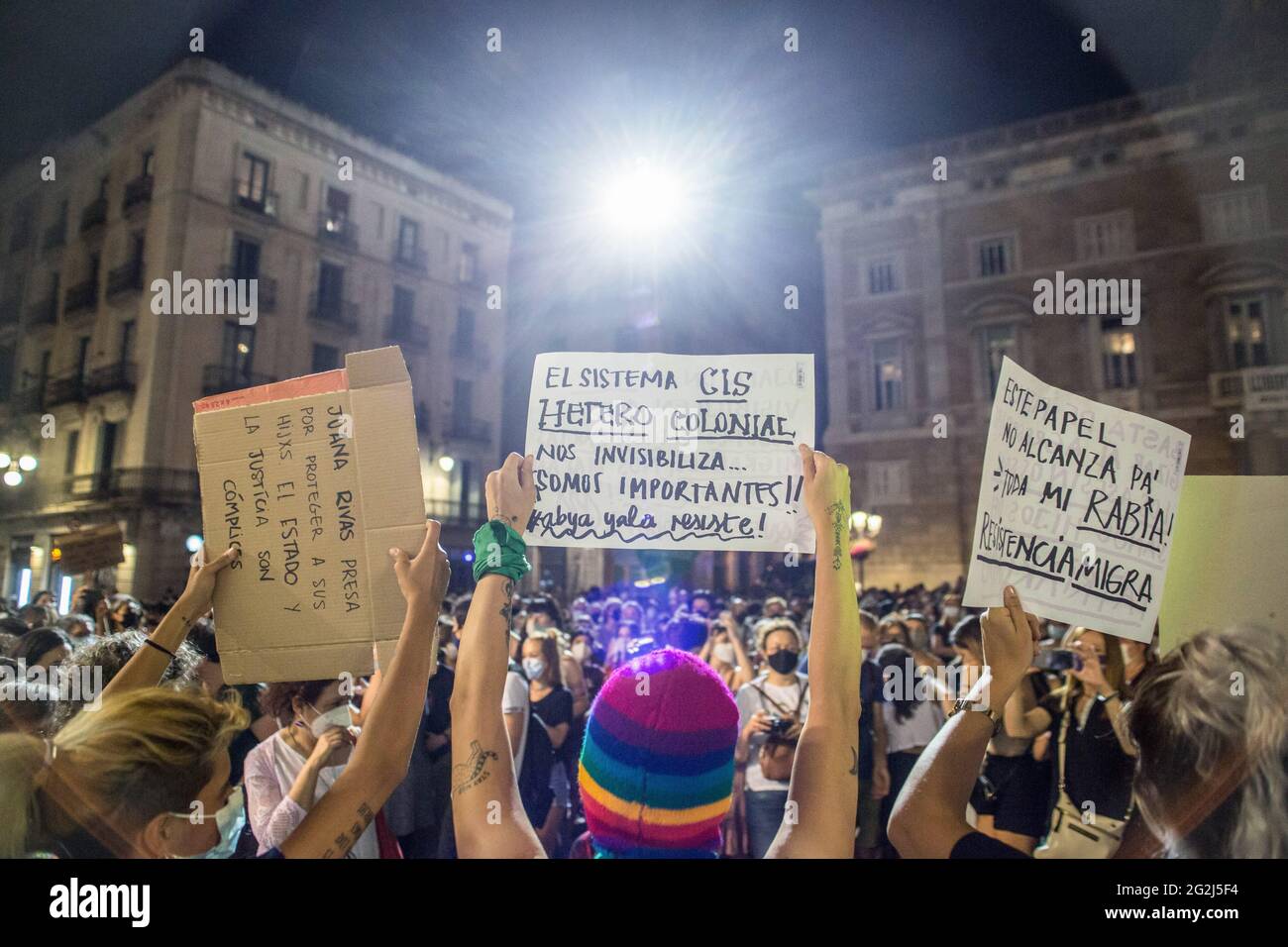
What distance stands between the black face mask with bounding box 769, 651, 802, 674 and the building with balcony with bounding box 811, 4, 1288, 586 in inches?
641

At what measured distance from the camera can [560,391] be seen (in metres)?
2.44

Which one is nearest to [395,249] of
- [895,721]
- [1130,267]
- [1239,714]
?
[1130,267]

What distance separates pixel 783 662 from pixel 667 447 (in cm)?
219

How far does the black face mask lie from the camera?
165 inches

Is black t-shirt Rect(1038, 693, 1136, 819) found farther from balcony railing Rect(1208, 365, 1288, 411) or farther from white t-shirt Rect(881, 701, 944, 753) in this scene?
balcony railing Rect(1208, 365, 1288, 411)

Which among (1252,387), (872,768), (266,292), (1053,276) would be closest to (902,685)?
(872,768)

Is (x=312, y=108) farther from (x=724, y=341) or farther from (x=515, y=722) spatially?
(x=515, y=722)

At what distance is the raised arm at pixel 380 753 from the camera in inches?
63.2

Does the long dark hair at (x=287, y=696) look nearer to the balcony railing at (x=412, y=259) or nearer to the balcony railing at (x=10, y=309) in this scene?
the balcony railing at (x=412, y=259)

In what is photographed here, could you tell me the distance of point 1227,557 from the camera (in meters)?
2.74

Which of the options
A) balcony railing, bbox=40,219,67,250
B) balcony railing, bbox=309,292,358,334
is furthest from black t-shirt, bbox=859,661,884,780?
balcony railing, bbox=40,219,67,250

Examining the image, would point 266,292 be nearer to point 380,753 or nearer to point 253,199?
point 253,199

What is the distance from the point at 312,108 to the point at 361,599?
814 inches

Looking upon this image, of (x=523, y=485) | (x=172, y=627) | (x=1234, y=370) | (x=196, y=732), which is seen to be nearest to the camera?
(x=196, y=732)
